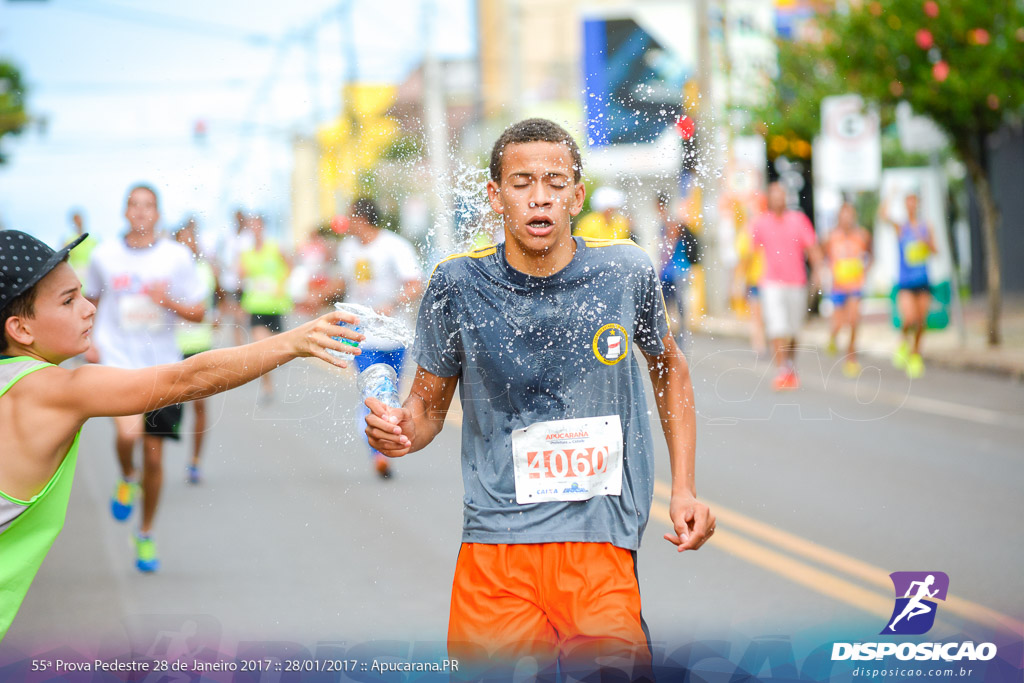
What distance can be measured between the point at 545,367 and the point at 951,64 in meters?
13.6

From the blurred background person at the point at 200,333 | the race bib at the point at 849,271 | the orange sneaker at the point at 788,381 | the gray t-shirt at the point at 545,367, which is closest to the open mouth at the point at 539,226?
the gray t-shirt at the point at 545,367

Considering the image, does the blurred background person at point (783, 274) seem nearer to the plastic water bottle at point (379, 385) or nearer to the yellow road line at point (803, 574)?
the yellow road line at point (803, 574)

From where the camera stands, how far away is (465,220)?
3594 mm

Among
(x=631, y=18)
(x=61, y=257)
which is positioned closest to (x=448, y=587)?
(x=61, y=257)

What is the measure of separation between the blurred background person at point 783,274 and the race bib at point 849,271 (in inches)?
35.1

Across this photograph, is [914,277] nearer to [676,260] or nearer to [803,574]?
[803,574]

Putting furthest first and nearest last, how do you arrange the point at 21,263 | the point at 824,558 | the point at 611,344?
the point at 824,558
the point at 611,344
the point at 21,263

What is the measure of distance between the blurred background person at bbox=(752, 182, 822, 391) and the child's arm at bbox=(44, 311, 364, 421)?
8.53 metres

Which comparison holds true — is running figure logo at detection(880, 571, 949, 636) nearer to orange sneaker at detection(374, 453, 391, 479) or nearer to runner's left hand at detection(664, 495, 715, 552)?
runner's left hand at detection(664, 495, 715, 552)

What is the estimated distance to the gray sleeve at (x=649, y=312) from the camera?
322 centimetres

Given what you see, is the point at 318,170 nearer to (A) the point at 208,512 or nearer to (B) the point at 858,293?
(A) the point at 208,512

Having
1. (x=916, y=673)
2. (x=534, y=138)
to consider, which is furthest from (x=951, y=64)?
(x=534, y=138)

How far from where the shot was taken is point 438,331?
324cm

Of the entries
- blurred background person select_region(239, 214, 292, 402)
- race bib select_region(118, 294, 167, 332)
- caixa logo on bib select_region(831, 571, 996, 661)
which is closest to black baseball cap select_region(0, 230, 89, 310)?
caixa logo on bib select_region(831, 571, 996, 661)
